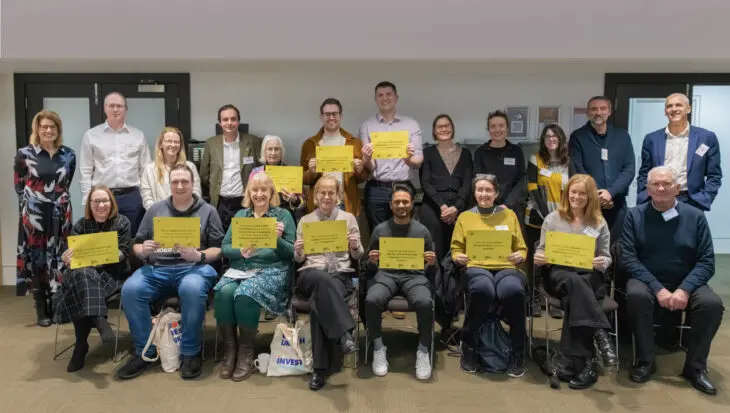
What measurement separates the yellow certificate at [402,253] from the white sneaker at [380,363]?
22.4 inches

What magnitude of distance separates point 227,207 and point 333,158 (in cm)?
113

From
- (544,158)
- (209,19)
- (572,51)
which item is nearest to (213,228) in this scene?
(209,19)

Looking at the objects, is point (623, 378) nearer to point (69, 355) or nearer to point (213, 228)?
point (213, 228)

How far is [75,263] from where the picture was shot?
11.2 ft

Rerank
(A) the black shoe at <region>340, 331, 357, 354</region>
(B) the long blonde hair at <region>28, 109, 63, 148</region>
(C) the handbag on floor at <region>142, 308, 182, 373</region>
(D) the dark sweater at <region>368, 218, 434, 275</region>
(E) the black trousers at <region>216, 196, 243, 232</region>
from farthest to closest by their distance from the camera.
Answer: (E) the black trousers at <region>216, 196, 243, 232</region>
(B) the long blonde hair at <region>28, 109, 63, 148</region>
(D) the dark sweater at <region>368, 218, 434, 275</region>
(C) the handbag on floor at <region>142, 308, 182, 373</region>
(A) the black shoe at <region>340, 331, 357, 354</region>

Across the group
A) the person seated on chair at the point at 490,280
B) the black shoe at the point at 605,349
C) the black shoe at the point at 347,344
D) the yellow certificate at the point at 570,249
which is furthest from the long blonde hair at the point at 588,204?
the black shoe at the point at 347,344

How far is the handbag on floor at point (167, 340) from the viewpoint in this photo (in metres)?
3.45

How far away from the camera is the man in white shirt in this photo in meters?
4.39

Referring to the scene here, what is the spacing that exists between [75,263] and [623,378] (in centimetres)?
364

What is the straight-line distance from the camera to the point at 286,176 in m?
4.09

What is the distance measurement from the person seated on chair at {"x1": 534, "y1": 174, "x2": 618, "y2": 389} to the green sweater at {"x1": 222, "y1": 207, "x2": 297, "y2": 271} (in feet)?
5.57

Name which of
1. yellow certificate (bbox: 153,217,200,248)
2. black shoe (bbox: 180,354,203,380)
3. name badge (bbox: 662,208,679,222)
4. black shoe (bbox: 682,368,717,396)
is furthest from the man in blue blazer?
black shoe (bbox: 180,354,203,380)

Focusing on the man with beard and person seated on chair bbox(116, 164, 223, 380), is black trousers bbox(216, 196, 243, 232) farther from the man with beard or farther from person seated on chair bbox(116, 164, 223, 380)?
the man with beard

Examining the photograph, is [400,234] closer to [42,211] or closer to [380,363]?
[380,363]
